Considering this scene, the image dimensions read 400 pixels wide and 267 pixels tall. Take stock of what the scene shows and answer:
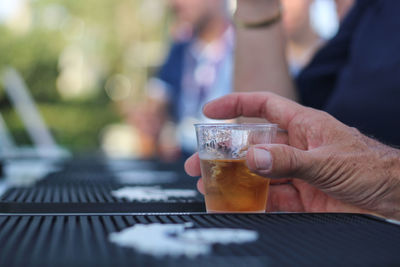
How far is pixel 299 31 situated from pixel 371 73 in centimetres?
201

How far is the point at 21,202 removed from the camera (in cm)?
91

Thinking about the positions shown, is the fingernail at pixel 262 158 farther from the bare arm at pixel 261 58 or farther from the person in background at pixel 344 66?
the bare arm at pixel 261 58

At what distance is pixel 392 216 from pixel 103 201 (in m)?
0.54

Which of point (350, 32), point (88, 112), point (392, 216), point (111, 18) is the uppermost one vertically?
point (111, 18)

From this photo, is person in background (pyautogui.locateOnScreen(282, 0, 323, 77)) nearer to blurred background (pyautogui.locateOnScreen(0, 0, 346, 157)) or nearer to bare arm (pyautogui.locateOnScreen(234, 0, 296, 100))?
bare arm (pyautogui.locateOnScreen(234, 0, 296, 100))

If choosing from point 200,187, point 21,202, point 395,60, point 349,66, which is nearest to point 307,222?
point 200,187

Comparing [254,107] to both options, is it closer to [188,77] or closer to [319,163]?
[319,163]

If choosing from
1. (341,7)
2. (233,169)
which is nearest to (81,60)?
(341,7)

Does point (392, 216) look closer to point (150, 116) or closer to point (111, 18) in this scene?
point (150, 116)

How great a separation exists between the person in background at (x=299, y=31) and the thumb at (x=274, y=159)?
2719 mm

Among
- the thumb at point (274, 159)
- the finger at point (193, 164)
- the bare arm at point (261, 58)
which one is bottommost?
the finger at point (193, 164)

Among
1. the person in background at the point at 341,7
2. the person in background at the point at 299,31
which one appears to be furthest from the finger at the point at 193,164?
the person in background at the point at 299,31

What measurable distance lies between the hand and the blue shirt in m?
0.55

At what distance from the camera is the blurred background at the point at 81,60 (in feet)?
39.4
